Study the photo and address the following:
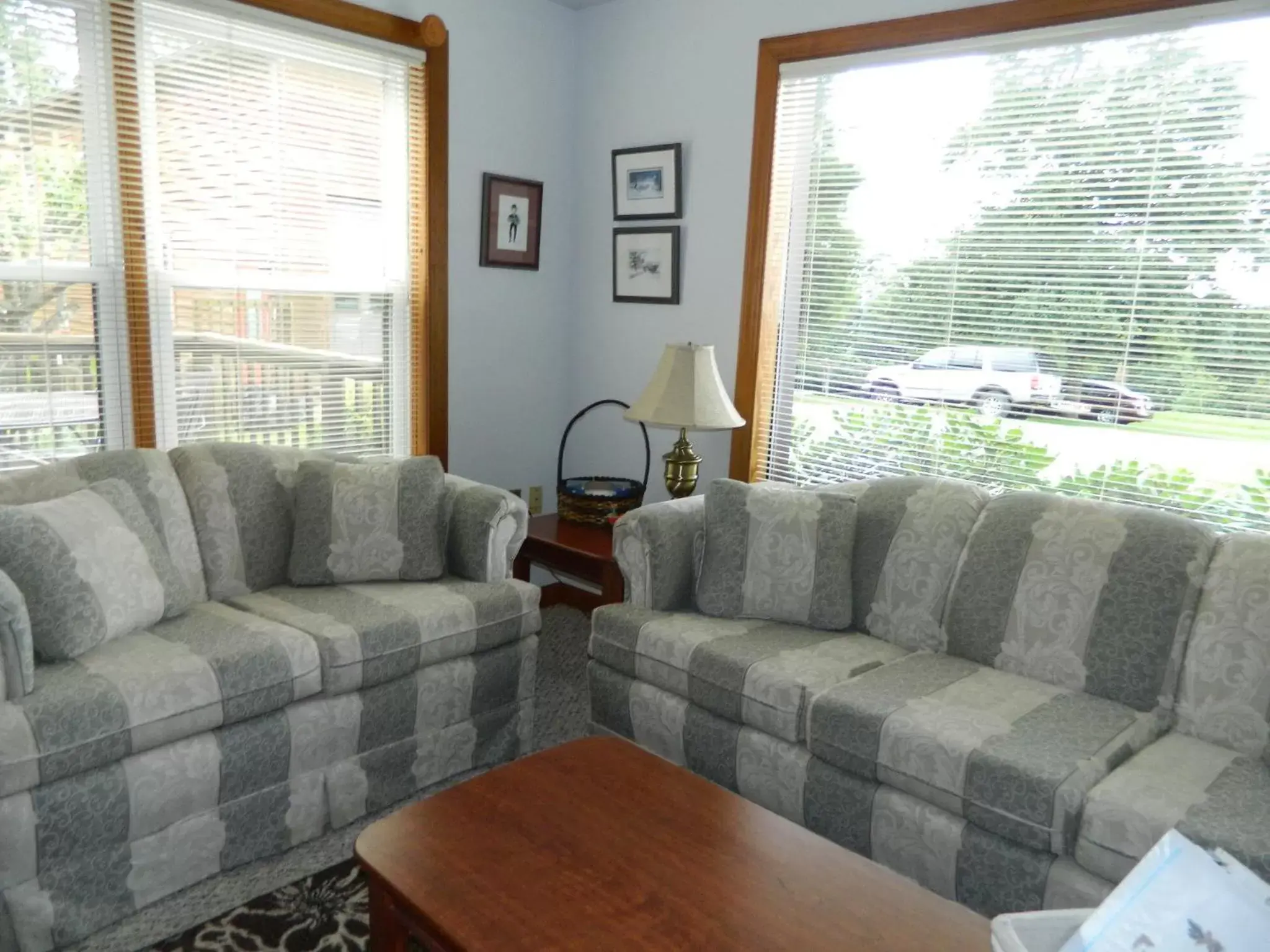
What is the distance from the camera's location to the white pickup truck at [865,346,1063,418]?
279cm

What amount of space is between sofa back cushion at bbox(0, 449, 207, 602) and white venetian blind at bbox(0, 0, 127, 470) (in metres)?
0.22

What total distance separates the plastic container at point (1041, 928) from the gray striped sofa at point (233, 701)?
1.70m

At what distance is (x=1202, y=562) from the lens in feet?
7.28

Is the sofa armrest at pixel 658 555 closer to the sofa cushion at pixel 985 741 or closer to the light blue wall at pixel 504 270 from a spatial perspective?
the sofa cushion at pixel 985 741

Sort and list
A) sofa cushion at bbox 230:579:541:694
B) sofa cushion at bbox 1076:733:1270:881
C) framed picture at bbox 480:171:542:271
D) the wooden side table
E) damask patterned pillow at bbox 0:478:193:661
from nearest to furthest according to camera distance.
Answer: sofa cushion at bbox 1076:733:1270:881, damask patterned pillow at bbox 0:478:193:661, sofa cushion at bbox 230:579:541:694, the wooden side table, framed picture at bbox 480:171:542:271

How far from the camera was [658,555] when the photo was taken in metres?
2.69

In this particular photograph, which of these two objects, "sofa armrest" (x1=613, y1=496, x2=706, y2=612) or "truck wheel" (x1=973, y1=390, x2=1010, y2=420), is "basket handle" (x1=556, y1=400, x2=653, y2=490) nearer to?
"sofa armrest" (x1=613, y1=496, x2=706, y2=612)

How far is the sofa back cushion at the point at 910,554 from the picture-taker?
2.57m

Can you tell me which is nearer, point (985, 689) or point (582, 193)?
point (985, 689)

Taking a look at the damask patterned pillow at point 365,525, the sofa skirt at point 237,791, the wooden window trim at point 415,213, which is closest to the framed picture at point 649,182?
the wooden window trim at point 415,213

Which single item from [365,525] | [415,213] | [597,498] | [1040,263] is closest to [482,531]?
[365,525]

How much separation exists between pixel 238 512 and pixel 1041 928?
232cm

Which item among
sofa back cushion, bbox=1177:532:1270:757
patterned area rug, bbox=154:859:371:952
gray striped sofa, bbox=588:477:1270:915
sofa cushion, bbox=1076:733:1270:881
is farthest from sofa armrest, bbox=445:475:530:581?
sofa back cushion, bbox=1177:532:1270:757

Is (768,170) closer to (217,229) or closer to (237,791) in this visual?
(217,229)
